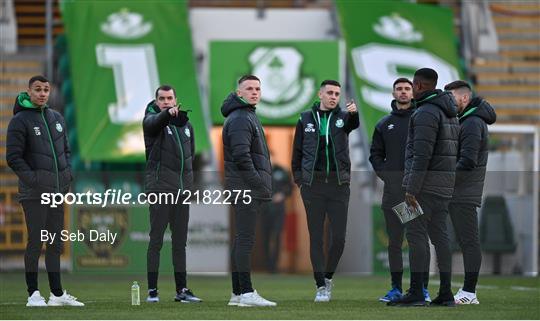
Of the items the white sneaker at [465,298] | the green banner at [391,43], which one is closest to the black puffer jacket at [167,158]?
the white sneaker at [465,298]

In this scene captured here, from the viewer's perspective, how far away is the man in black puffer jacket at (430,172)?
1068cm

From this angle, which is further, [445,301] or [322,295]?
[322,295]

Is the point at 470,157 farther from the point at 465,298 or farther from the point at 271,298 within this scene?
the point at 271,298

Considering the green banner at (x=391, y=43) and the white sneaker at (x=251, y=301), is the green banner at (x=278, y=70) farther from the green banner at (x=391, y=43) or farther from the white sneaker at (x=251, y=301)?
the white sneaker at (x=251, y=301)

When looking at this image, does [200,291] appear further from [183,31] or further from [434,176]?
[183,31]

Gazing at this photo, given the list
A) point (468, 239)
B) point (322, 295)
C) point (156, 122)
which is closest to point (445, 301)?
point (468, 239)

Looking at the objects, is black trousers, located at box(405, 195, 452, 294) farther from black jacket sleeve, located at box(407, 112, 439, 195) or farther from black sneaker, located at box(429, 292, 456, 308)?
black jacket sleeve, located at box(407, 112, 439, 195)

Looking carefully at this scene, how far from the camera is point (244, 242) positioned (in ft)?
36.0

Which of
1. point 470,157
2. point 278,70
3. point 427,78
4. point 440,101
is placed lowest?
point 470,157

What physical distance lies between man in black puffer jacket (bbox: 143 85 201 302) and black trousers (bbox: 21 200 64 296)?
0.82 metres

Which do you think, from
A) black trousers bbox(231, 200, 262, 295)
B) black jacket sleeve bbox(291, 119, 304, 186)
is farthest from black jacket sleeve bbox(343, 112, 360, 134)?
black trousers bbox(231, 200, 262, 295)

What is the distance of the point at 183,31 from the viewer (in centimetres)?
2205

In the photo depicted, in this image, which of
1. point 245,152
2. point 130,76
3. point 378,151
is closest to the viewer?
point 245,152

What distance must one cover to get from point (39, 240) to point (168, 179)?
4.16ft
